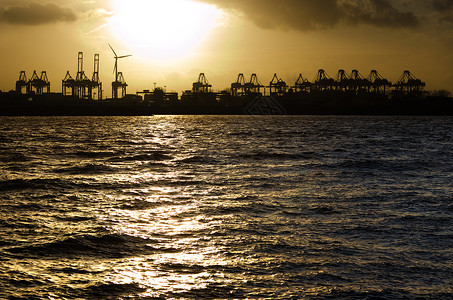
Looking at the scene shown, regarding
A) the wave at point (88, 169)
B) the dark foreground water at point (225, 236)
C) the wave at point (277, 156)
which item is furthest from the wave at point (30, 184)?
the wave at point (277, 156)

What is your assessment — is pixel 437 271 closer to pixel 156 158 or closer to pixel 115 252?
pixel 115 252

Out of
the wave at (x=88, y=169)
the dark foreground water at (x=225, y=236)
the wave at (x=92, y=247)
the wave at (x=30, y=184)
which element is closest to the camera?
the dark foreground water at (x=225, y=236)

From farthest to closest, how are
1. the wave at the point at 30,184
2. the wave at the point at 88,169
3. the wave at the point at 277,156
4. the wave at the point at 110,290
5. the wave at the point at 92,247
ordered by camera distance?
the wave at the point at 277,156
the wave at the point at 88,169
the wave at the point at 30,184
the wave at the point at 92,247
the wave at the point at 110,290

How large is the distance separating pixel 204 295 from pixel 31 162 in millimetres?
25433

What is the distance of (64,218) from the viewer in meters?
14.2

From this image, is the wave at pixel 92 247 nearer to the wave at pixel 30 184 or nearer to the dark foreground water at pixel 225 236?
the dark foreground water at pixel 225 236

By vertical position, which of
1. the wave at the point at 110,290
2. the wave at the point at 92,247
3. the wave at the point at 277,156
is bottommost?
the wave at the point at 92,247

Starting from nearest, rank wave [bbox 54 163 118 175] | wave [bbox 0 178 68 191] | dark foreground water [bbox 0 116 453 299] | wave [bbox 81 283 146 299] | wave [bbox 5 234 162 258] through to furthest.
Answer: wave [bbox 81 283 146 299], dark foreground water [bbox 0 116 453 299], wave [bbox 5 234 162 258], wave [bbox 0 178 68 191], wave [bbox 54 163 118 175]

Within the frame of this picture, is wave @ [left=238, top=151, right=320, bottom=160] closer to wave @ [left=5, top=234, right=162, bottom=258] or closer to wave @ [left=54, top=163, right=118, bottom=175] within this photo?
wave @ [left=54, top=163, right=118, bottom=175]

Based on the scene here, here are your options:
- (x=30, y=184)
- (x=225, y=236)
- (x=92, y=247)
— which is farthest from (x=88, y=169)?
(x=225, y=236)

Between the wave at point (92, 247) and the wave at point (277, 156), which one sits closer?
the wave at point (92, 247)

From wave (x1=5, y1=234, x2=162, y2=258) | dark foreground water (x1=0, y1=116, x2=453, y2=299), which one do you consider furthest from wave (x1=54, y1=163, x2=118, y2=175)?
wave (x1=5, y1=234, x2=162, y2=258)

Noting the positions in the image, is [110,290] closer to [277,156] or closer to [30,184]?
[30,184]

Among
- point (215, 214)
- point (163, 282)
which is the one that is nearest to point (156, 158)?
point (215, 214)
